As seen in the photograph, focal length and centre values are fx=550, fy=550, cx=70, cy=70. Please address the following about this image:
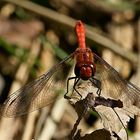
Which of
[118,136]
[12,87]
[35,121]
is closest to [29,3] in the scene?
[12,87]

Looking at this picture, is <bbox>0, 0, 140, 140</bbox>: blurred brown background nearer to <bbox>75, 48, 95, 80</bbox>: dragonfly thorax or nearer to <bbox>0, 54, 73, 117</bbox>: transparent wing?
<bbox>0, 54, 73, 117</bbox>: transparent wing

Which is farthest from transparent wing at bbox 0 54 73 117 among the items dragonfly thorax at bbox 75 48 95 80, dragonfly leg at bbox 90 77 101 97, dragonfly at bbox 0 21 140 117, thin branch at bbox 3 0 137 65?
thin branch at bbox 3 0 137 65

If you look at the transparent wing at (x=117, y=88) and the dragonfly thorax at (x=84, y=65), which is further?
the dragonfly thorax at (x=84, y=65)

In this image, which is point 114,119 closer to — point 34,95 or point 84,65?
point 84,65

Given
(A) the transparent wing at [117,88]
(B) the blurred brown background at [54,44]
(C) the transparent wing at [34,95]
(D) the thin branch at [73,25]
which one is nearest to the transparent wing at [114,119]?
(A) the transparent wing at [117,88]

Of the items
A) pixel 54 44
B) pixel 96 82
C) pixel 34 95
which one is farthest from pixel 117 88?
pixel 54 44

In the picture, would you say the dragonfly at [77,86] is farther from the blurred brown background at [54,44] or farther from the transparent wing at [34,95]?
the blurred brown background at [54,44]

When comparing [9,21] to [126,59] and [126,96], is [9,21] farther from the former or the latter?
[126,96]
